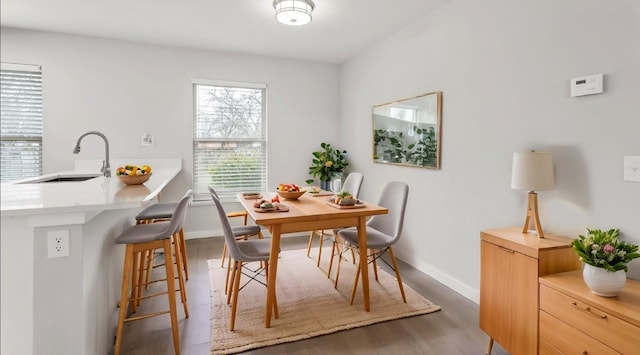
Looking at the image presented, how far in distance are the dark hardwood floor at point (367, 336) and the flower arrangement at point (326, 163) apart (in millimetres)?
2404

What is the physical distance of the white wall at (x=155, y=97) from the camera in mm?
3764

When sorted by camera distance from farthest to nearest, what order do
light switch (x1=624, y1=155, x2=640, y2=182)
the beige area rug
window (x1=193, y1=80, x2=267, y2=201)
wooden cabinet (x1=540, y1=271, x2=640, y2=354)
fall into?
window (x1=193, y1=80, x2=267, y2=201) < the beige area rug < light switch (x1=624, y1=155, x2=640, y2=182) < wooden cabinet (x1=540, y1=271, x2=640, y2=354)

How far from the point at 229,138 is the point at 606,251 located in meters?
4.12

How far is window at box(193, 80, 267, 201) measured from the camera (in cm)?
440

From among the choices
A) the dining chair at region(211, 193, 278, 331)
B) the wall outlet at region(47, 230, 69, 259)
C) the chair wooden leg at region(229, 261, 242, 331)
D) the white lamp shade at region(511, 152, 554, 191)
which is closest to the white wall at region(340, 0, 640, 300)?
the white lamp shade at region(511, 152, 554, 191)

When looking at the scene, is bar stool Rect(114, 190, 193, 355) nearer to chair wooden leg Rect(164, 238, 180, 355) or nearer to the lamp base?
chair wooden leg Rect(164, 238, 180, 355)

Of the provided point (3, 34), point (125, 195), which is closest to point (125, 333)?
point (125, 195)

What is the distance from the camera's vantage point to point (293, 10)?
282 centimetres

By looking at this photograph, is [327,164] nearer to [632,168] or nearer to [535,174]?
[535,174]

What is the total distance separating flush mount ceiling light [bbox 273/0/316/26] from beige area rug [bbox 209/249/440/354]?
7.94 feet

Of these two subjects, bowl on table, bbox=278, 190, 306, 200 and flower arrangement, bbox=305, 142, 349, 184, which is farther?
flower arrangement, bbox=305, 142, 349, 184

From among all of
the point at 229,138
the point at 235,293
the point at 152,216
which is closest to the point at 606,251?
the point at 235,293

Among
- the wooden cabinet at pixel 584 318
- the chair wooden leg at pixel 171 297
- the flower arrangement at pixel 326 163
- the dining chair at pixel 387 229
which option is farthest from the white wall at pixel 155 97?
the wooden cabinet at pixel 584 318

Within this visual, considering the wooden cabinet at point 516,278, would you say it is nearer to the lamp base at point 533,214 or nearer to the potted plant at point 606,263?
the lamp base at point 533,214
